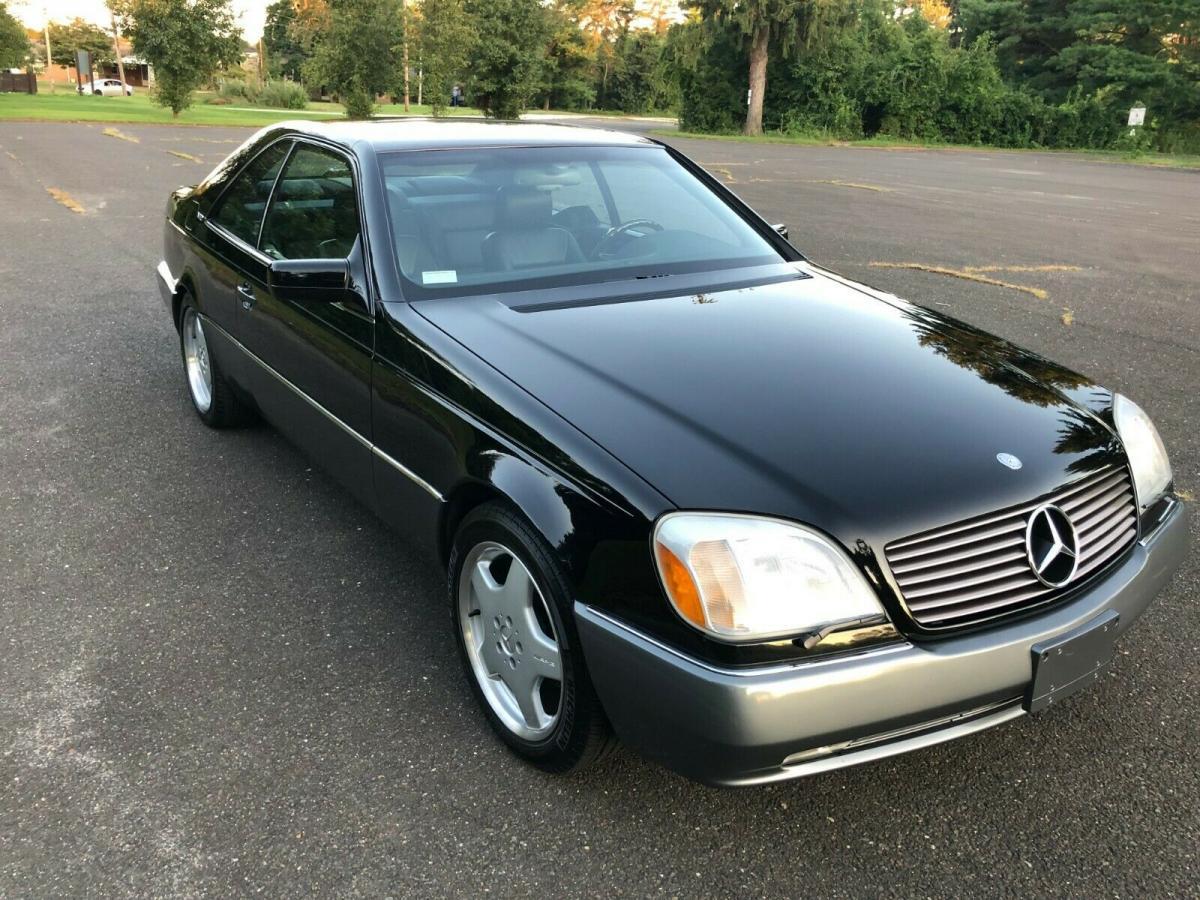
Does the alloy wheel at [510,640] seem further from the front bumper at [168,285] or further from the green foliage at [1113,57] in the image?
the green foliage at [1113,57]

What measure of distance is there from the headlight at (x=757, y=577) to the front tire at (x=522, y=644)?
1.06 feet

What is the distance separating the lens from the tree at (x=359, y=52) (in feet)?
115

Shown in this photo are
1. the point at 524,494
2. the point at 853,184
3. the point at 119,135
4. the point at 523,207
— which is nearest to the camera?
the point at 524,494

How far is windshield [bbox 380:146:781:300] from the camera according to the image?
122 inches

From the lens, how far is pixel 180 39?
101ft

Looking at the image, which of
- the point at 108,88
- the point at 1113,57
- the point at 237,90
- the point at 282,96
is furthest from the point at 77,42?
the point at 1113,57

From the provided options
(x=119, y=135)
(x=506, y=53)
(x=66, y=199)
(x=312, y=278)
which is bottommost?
(x=66, y=199)

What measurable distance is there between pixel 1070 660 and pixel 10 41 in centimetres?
6658

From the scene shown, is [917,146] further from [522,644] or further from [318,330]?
[522,644]

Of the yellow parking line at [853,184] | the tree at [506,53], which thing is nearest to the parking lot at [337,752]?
the yellow parking line at [853,184]

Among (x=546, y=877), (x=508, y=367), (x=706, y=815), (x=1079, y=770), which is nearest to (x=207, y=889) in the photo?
(x=546, y=877)

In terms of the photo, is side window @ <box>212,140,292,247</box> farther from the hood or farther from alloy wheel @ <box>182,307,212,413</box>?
the hood

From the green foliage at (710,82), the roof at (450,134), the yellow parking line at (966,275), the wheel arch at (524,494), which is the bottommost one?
the yellow parking line at (966,275)

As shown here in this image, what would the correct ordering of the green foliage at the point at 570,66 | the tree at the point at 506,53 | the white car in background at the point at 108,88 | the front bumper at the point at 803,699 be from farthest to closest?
the white car in background at the point at 108,88 → the green foliage at the point at 570,66 → the tree at the point at 506,53 → the front bumper at the point at 803,699
